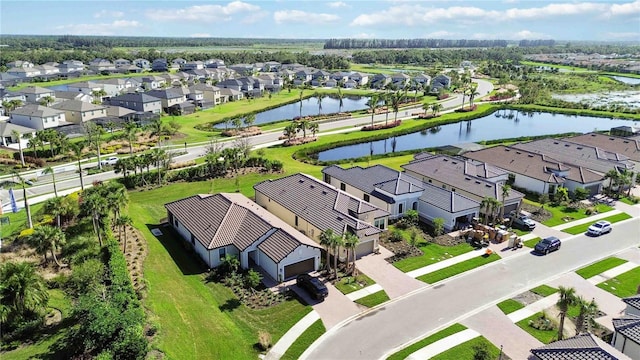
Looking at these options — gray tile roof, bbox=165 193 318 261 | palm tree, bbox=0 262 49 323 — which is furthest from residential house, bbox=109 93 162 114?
palm tree, bbox=0 262 49 323

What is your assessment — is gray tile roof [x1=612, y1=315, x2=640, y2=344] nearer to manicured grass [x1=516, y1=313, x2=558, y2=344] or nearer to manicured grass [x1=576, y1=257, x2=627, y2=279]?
manicured grass [x1=516, y1=313, x2=558, y2=344]

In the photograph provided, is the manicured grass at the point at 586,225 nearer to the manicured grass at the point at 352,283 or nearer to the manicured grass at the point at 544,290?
the manicured grass at the point at 544,290

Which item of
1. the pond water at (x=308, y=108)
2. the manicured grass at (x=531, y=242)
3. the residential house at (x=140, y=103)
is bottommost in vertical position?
the manicured grass at (x=531, y=242)

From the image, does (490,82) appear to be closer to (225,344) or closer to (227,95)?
(227,95)

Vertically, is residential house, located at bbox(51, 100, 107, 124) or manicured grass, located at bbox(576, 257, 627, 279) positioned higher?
residential house, located at bbox(51, 100, 107, 124)

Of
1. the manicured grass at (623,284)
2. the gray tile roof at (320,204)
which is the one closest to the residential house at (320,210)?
the gray tile roof at (320,204)

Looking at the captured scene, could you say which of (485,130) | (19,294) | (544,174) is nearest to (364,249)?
(19,294)
